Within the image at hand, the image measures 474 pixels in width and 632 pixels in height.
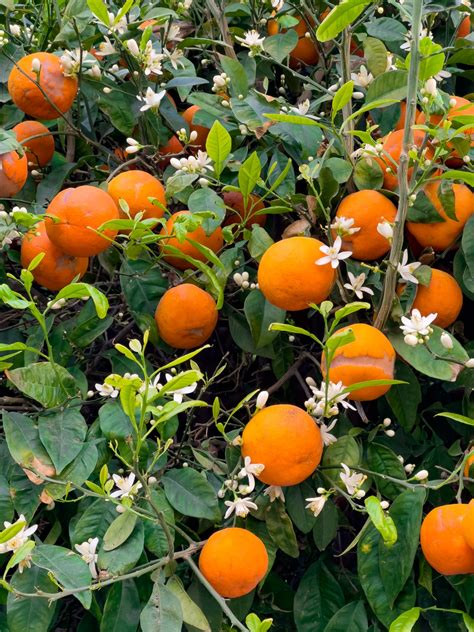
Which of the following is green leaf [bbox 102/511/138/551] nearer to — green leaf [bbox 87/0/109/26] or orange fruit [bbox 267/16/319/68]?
green leaf [bbox 87/0/109/26]

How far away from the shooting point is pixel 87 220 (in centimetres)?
101

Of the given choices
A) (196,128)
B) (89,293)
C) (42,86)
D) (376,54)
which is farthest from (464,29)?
(89,293)

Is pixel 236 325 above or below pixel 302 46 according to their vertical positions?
below

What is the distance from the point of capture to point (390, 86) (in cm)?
102

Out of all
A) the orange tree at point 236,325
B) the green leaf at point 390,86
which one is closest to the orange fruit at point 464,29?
the orange tree at point 236,325

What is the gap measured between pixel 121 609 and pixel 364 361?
427 millimetres

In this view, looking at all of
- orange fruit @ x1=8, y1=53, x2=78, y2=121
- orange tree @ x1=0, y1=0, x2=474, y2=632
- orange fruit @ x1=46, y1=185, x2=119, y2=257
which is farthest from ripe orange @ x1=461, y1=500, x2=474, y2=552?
orange fruit @ x1=8, y1=53, x2=78, y2=121

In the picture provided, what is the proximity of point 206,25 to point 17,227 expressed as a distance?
49 cm

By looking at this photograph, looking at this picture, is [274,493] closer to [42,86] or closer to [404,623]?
[404,623]

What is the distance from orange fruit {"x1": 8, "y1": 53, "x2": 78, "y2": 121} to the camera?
1.12 m

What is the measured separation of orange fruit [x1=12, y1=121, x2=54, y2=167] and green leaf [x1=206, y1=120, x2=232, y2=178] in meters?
0.29

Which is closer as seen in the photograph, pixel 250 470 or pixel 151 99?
pixel 250 470

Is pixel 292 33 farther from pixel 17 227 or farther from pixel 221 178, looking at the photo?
pixel 17 227

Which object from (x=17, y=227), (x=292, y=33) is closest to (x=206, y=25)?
(x=292, y=33)
